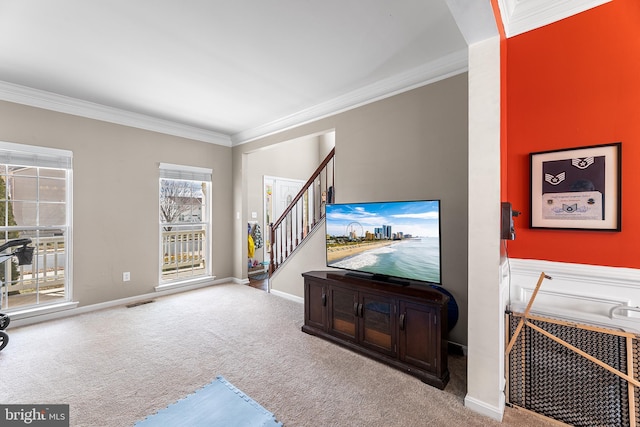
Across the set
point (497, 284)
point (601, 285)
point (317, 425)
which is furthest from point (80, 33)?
point (601, 285)

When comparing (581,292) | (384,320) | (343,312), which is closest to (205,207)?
(343,312)

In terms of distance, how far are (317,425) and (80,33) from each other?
3407 mm

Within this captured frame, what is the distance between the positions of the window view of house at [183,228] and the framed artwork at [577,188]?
4690 millimetres

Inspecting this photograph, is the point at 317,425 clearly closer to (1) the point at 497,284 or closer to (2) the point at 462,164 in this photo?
(1) the point at 497,284

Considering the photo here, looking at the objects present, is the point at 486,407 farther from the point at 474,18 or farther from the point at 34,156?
the point at 34,156

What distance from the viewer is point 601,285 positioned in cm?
178

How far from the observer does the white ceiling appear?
197 centimetres

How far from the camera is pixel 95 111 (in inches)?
145

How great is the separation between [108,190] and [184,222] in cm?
116

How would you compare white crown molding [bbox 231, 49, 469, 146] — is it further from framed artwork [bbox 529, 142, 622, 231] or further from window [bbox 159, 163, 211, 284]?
window [bbox 159, 163, 211, 284]

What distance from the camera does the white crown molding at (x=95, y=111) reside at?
3.18m

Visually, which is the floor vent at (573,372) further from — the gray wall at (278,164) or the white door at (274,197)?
the white door at (274,197)

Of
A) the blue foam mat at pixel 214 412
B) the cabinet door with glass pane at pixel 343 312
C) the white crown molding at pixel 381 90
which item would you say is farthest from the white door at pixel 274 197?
the blue foam mat at pixel 214 412

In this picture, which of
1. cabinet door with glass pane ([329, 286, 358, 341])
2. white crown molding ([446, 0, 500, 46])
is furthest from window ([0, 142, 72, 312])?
white crown molding ([446, 0, 500, 46])
